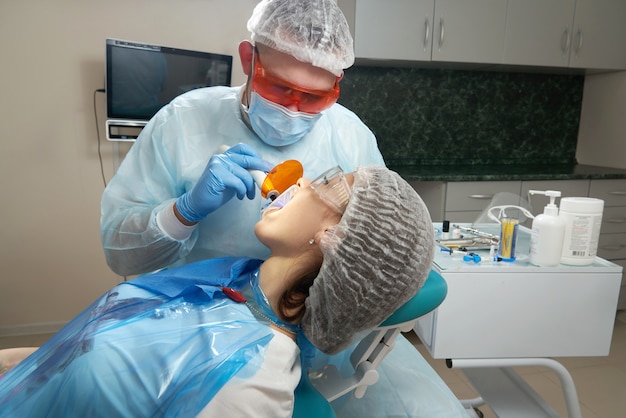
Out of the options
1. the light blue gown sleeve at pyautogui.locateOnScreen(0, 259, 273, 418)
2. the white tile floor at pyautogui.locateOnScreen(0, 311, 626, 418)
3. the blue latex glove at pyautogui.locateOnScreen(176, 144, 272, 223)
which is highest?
the blue latex glove at pyautogui.locateOnScreen(176, 144, 272, 223)

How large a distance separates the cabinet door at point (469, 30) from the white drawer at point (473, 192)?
893 millimetres

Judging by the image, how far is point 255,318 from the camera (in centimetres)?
95

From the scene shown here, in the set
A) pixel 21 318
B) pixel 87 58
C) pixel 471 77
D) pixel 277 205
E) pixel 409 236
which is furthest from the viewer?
pixel 471 77

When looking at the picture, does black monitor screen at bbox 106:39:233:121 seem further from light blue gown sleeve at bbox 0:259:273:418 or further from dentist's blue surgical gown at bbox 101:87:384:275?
light blue gown sleeve at bbox 0:259:273:418

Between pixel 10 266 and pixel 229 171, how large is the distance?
8.12ft

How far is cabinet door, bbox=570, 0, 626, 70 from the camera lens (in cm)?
325

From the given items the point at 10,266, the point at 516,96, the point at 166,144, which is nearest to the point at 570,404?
the point at 166,144

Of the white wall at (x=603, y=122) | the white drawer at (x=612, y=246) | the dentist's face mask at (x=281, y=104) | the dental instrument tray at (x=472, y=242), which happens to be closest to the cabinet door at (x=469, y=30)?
the white wall at (x=603, y=122)

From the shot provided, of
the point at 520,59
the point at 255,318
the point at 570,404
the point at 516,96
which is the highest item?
the point at 520,59

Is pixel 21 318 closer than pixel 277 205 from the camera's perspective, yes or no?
No

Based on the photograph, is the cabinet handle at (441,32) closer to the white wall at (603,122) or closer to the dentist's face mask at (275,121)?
the white wall at (603,122)

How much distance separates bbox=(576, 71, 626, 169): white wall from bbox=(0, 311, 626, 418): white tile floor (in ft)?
5.09

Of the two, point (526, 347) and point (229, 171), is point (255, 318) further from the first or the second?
point (526, 347)

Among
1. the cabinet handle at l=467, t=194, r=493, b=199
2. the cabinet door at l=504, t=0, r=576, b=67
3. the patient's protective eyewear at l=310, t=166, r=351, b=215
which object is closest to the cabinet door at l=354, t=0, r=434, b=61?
the cabinet door at l=504, t=0, r=576, b=67
